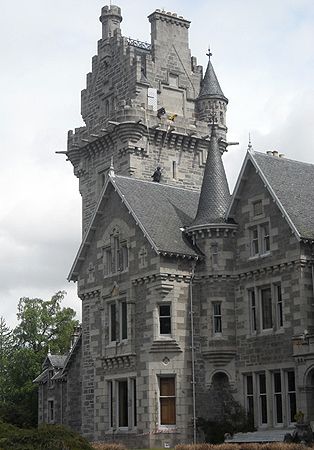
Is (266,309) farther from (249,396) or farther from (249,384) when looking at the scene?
(249,396)

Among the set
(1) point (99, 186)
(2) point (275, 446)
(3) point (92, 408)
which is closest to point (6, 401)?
(1) point (99, 186)

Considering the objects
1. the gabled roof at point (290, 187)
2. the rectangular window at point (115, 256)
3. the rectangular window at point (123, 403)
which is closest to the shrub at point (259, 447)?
the rectangular window at point (123, 403)

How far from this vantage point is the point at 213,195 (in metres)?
40.2

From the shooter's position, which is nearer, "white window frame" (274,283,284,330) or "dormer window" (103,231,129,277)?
"white window frame" (274,283,284,330)

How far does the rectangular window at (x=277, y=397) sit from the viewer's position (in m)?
35.8

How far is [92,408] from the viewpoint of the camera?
42.7 metres

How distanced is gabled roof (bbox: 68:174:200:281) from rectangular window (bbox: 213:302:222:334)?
237cm

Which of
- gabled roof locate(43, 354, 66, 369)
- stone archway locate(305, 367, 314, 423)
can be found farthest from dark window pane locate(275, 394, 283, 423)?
gabled roof locate(43, 354, 66, 369)

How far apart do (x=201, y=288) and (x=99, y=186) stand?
20.3 metres

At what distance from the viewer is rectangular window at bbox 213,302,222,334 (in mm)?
38562

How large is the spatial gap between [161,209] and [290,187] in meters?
6.44

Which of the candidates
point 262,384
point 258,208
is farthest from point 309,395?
point 258,208

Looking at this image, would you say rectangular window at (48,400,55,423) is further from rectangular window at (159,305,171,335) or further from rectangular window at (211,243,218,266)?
rectangular window at (211,243,218,266)

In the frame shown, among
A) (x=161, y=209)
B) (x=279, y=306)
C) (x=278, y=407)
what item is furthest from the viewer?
(x=161, y=209)
